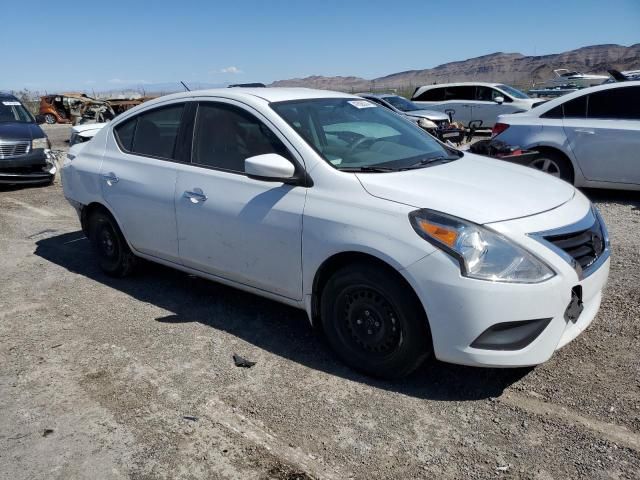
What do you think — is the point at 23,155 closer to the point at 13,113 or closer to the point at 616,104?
the point at 13,113

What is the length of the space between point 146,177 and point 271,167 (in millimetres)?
1542

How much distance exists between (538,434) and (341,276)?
4.37 feet

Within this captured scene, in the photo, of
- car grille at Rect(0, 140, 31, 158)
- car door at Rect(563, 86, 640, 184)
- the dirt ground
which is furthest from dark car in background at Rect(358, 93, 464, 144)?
the dirt ground

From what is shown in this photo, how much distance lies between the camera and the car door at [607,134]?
7.18 metres

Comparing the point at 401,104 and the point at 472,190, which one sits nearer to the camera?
the point at 472,190

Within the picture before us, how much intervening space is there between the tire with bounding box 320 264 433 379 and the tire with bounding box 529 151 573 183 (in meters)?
5.31

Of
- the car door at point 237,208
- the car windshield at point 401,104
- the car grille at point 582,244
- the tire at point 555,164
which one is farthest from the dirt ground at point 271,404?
the car windshield at point 401,104

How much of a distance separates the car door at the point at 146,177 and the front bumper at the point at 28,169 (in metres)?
6.11

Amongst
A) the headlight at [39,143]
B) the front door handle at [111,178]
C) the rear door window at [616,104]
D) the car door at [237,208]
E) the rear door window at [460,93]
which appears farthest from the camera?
the rear door window at [460,93]

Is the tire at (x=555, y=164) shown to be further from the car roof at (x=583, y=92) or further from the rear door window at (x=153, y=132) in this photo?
the rear door window at (x=153, y=132)

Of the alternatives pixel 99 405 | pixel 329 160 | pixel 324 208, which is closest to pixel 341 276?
pixel 324 208

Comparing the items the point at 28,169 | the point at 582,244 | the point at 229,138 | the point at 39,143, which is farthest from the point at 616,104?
the point at 28,169

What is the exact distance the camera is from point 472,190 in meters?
3.34

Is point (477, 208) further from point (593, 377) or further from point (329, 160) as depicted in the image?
point (593, 377)
